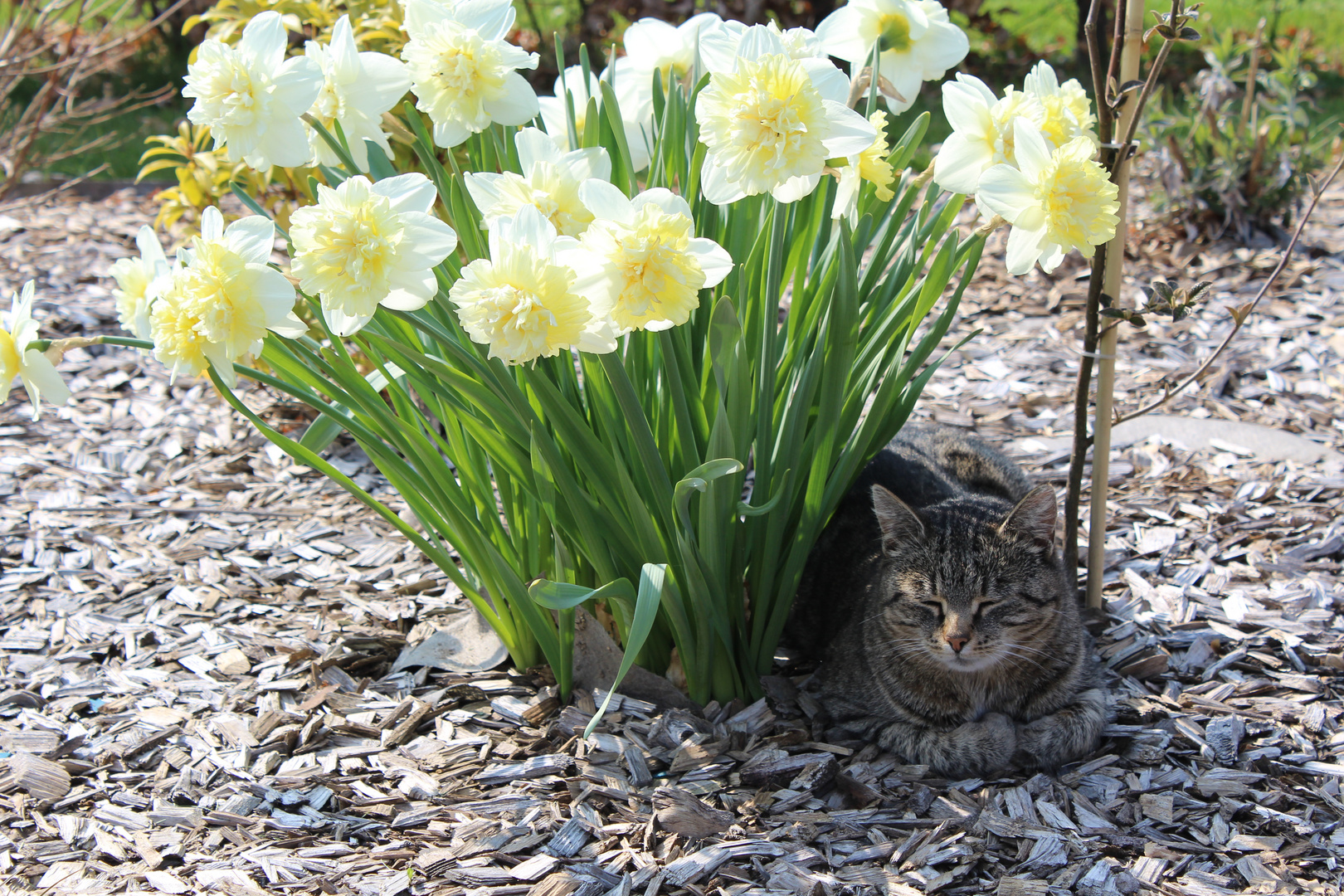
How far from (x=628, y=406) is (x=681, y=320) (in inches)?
13.3

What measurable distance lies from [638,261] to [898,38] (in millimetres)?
975

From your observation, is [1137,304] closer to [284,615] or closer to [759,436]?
[759,436]

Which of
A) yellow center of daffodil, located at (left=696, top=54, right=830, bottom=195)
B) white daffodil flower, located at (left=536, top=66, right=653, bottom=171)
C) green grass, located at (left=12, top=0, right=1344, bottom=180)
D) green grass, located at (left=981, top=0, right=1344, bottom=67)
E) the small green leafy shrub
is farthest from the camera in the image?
green grass, located at (left=981, top=0, right=1344, bottom=67)

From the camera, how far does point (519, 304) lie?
4.57 ft

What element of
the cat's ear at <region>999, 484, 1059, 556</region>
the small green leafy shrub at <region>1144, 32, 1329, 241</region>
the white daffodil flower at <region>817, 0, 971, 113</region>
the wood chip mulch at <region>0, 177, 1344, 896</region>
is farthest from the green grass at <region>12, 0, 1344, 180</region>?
the cat's ear at <region>999, 484, 1059, 556</region>

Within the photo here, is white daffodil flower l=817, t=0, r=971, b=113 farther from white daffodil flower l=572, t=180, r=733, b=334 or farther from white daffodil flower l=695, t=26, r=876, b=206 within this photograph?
white daffodil flower l=572, t=180, r=733, b=334

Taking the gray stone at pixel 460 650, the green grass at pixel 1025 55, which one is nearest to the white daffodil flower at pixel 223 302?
the gray stone at pixel 460 650

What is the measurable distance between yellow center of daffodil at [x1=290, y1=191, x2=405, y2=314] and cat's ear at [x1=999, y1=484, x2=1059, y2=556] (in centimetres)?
140

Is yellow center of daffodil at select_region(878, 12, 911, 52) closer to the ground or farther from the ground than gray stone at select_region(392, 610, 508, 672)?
farther from the ground

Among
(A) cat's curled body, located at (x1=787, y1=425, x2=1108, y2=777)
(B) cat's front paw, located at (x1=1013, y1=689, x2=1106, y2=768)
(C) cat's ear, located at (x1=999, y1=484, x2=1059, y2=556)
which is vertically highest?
(C) cat's ear, located at (x1=999, y1=484, x2=1059, y2=556)

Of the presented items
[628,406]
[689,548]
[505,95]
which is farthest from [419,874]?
[505,95]

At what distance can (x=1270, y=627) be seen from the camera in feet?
8.51

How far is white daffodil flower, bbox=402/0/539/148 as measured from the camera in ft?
5.46

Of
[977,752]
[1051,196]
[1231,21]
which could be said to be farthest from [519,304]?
[1231,21]
